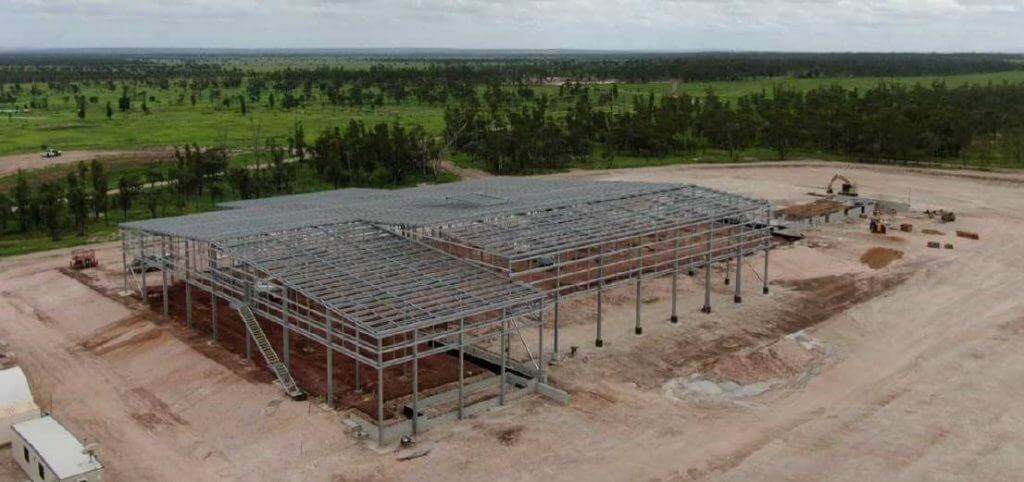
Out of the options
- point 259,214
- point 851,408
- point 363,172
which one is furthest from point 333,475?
point 363,172

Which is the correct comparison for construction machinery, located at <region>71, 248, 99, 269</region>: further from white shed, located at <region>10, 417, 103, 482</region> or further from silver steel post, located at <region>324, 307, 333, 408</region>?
silver steel post, located at <region>324, 307, 333, 408</region>

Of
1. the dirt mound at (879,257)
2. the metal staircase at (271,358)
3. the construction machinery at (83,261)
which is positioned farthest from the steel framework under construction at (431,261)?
the dirt mound at (879,257)

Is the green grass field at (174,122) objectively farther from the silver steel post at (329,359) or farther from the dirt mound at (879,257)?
the silver steel post at (329,359)

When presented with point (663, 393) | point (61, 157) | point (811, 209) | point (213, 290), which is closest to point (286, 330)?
point (213, 290)

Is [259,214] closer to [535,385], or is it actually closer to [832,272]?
[535,385]

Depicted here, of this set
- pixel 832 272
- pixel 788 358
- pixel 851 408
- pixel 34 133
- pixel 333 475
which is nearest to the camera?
pixel 333 475
